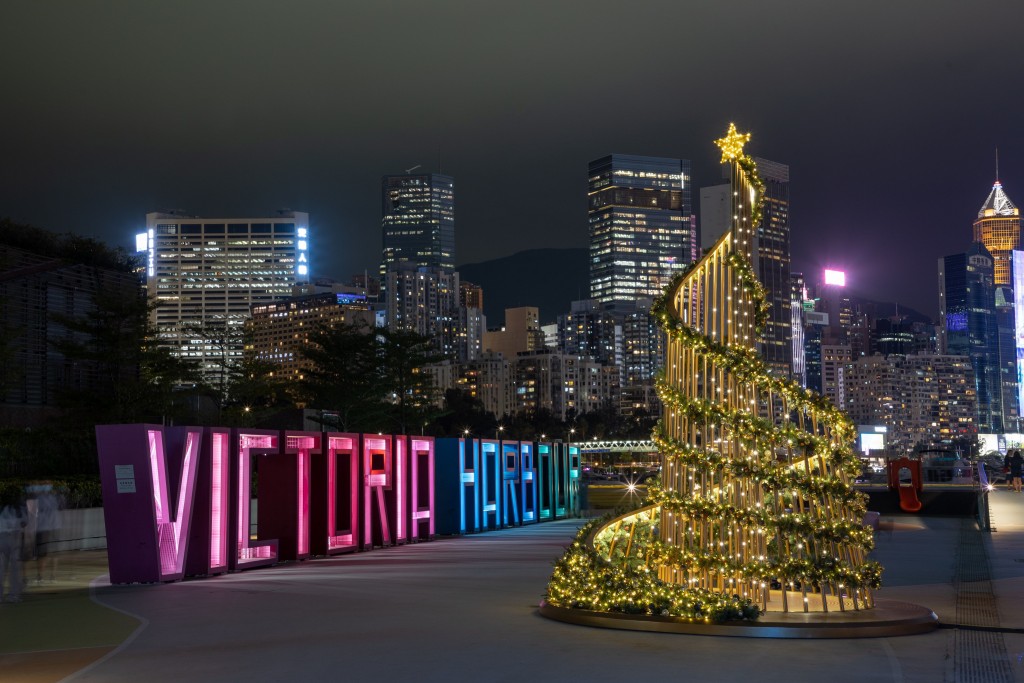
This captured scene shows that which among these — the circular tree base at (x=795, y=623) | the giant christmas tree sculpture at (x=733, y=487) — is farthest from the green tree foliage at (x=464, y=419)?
the circular tree base at (x=795, y=623)

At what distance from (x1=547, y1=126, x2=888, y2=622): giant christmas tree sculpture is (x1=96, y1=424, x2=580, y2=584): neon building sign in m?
7.32

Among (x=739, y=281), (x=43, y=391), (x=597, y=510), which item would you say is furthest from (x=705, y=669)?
(x=597, y=510)

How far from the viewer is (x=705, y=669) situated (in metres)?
9.41

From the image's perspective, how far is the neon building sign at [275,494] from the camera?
57.1 feet

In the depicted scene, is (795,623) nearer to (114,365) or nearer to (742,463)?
(742,463)

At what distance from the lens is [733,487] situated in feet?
39.5

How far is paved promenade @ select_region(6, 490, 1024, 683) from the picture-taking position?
9.44m

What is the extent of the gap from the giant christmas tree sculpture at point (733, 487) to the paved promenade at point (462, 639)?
71 cm

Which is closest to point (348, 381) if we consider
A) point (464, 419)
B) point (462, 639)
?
point (462, 639)

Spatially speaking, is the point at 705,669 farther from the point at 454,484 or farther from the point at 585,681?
the point at 454,484

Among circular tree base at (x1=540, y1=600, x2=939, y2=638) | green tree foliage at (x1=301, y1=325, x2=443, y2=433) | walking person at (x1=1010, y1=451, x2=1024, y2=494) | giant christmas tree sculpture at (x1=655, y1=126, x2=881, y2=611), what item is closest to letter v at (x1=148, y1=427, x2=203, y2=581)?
circular tree base at (x1=540, y1=600, x2=939, y2=638)

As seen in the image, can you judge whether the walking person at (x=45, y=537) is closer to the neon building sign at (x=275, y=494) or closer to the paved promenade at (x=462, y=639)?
the neon building sign at (x=275, y=494)

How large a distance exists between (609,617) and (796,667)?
2.63 metres

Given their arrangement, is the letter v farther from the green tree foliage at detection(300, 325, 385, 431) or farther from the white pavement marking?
the green tree foliage at detection(300, 325, 385, 431)
